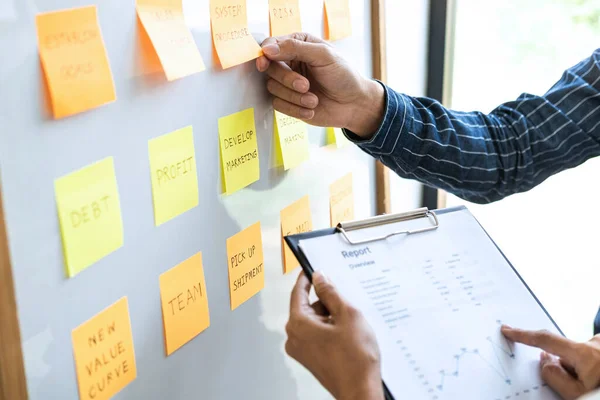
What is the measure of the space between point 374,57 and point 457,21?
0.31m

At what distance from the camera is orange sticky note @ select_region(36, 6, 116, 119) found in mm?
529

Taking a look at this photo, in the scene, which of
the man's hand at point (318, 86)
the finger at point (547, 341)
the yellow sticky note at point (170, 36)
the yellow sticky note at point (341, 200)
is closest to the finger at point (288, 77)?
the man's hand at point (318, 86)

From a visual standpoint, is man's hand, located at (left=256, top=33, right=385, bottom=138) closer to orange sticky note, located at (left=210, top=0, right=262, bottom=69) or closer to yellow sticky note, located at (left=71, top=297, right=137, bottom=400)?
orange sticky note, located at (left=210, top=0, right=262, bottom=69)

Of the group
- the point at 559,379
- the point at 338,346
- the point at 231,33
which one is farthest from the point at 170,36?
the point at 559,379

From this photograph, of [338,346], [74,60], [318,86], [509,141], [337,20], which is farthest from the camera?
[509,141]

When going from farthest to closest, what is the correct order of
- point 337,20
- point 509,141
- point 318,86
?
1. point 509,141
2. point 337,20
3. point 318,86

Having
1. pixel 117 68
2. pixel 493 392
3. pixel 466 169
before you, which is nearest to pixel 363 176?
pixel 466 169

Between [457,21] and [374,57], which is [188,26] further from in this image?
[457,21]

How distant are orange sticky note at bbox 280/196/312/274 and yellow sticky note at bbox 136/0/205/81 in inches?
11.4

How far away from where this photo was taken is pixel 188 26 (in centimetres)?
69

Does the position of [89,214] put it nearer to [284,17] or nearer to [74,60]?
[74,60]

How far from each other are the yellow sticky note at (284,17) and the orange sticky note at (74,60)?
30 cm

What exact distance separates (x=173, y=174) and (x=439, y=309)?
35cm

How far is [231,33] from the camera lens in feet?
2.45
